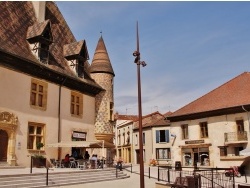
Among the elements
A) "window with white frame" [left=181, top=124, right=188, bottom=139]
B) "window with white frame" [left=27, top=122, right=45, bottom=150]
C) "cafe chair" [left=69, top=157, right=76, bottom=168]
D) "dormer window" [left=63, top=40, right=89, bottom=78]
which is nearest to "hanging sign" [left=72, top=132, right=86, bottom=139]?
"cafe chair" [left=69, top=157, right=76, bottom=168]

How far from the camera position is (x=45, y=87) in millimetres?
22156

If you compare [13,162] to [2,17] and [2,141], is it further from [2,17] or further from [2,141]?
[2,17]

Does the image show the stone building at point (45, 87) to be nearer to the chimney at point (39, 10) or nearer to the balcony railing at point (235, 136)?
the chimney at point (39, 10)

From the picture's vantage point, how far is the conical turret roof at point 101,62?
1101 inches

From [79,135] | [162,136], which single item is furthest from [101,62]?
[162,136]

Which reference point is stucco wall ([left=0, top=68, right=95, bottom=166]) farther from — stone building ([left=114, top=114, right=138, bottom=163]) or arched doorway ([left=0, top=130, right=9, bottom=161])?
stone building ([left=114, top=114, right=138, bottom=163])

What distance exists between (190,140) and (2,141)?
61.6ft

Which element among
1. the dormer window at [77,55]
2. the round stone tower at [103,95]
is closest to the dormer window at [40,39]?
the dormer window at [77,55]

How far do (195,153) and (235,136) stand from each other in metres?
5.02

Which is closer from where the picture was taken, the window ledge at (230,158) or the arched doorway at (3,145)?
the arched doorway at (3,145)

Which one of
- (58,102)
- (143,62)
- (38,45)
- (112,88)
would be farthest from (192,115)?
(143,62)

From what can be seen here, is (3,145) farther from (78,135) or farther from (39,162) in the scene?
(78,135)

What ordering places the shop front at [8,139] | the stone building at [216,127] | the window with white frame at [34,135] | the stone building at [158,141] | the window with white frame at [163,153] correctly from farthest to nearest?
the stone building at [158,141]
the window with white frame at [163,153]
the stone building at [216,127]
the window with white frame at [34,135]
the shop front at [8,139]

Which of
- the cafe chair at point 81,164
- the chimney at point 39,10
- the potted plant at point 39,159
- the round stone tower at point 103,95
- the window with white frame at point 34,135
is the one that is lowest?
the cafe chair at point 81,164
